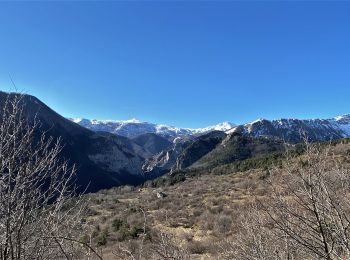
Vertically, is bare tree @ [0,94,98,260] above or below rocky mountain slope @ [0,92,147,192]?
below

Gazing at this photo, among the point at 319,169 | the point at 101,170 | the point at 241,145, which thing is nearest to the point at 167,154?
the point at 101,170

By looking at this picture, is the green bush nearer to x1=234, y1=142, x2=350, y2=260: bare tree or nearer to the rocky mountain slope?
x1=234, y1=142, x2=350, y2=260: bare tree

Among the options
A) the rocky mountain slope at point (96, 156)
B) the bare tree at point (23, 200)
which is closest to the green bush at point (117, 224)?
the bare tree at point (23, 200)

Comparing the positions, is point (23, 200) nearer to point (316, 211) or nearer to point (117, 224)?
point (316, 211)

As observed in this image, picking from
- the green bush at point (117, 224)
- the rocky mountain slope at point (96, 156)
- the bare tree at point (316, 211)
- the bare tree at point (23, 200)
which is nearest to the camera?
the bare tree at point (23, 200)

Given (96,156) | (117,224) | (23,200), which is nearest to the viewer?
(23,200)

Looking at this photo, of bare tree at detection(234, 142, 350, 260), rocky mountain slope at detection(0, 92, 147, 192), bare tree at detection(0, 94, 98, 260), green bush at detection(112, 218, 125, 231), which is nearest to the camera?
bare tree at detection(0, 94, 98, 260)

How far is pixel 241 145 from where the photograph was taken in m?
116

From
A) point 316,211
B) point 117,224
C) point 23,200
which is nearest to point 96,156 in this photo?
point 117,224

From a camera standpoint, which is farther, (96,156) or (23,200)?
(96,156)

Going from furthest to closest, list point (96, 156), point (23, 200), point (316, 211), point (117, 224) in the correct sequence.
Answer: point (96, 156) → point (117, 224) → point (316, 211) → point (23, 200)

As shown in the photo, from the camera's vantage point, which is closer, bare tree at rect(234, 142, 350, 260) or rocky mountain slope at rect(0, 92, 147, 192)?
bare tree at rect(234, 142, 350, 260)

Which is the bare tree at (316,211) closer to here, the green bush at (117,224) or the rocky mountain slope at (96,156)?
the green bush at (117,224)

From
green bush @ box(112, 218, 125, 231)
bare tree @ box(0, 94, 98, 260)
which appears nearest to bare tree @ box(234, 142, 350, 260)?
bare tree @ box(0, 94, 98, 260)
